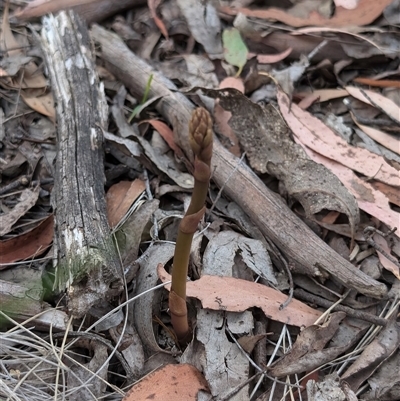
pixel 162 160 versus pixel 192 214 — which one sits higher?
pixel 192 214

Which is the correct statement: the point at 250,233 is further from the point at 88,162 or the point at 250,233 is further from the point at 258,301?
the point at 88,162

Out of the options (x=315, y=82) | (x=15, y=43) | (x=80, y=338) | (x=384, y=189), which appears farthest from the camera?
(x=15, y=43)

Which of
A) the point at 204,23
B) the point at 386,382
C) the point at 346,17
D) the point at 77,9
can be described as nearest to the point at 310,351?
the point at 386,382

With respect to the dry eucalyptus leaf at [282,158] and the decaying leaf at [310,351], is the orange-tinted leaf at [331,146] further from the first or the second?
the decaying leaf at [310,351]

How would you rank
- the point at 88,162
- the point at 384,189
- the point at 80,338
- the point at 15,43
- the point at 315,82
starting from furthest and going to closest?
1. the point at 15,43
2. the point at 315,82
3. the point at 384,189
4. the point at 88,162
5. the point at 80,338

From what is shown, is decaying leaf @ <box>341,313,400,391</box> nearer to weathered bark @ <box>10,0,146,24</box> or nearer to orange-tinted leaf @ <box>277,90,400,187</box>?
orange-tinted leaf @ <box>277,90,400,187</box>

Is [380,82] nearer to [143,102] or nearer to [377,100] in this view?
[377,100]

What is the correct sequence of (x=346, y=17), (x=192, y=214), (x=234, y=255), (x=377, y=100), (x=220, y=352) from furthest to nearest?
(x=346, y=17), (x=377, y=100), (x=234, y=255), (x=220, y=352), (x=192, y=214)

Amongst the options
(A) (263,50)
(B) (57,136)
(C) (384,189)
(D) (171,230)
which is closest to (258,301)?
(D) (171,230)

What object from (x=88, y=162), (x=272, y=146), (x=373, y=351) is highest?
(x=88, y=162)
